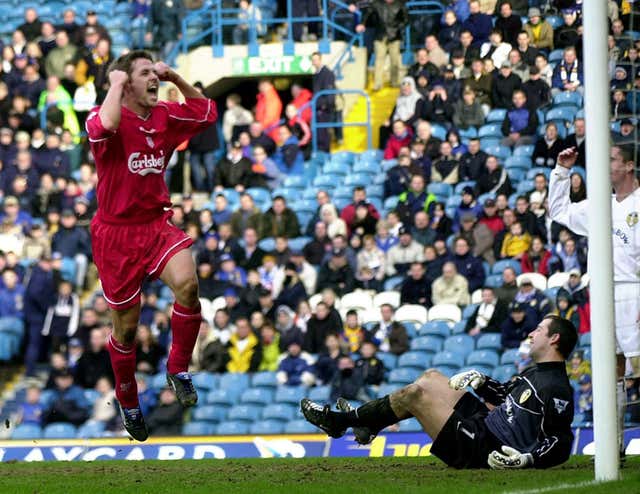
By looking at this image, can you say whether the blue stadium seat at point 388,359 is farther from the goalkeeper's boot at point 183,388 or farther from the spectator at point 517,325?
the goalkeeper's boot at point 183,388

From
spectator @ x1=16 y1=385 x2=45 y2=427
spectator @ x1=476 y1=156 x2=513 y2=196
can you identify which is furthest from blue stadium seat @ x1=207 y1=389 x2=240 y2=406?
spectator @ x1=476 y1=156 x2=513 y2=196

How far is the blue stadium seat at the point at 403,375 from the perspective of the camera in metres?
16.6

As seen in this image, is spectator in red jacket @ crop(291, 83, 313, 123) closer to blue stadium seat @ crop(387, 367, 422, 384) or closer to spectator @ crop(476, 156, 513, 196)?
spectator @ crop(476, 156, 513, 196)

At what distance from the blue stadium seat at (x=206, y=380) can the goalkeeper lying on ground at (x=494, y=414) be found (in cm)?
711

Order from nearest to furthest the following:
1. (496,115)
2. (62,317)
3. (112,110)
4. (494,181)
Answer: (112,110) < (62,317) < (494,181) < (496,115)

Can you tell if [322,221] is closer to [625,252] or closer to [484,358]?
[484,358]

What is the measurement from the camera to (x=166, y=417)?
1628 cm

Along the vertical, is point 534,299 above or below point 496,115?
below

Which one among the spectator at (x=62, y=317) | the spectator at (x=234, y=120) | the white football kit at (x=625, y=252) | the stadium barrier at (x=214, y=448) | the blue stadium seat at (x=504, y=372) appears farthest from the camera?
the spectator at (x=234, y=120)

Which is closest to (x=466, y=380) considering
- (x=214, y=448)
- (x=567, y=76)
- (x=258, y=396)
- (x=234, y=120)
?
(x=214, y=448)

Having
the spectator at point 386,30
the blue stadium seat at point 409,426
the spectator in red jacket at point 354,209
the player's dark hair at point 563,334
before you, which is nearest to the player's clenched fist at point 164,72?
the player's dark hair at point 563,334

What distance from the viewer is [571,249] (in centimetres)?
1683

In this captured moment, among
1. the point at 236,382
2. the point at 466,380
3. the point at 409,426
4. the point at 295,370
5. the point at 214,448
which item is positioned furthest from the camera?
the point at 236,382

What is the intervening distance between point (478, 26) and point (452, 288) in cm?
518
